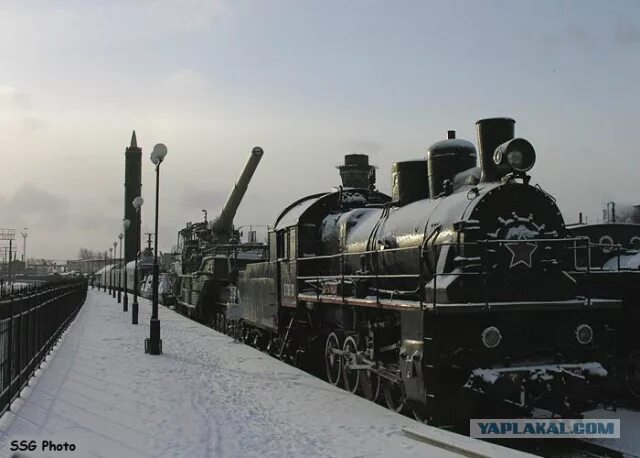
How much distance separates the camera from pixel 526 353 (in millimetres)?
7746

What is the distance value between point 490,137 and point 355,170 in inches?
535

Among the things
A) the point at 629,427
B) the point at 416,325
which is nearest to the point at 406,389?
the point at 416,325

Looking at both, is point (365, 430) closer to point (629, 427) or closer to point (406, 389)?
point (406, 389)

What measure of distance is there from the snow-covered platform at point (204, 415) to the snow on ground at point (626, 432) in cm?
226

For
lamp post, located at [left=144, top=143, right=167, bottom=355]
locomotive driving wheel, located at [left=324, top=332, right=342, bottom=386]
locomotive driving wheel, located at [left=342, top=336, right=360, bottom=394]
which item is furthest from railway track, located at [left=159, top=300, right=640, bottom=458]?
lamp post, located at [left=144, top=143, right=167, bottom=355]

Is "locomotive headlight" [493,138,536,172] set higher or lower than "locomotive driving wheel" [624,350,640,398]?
higher

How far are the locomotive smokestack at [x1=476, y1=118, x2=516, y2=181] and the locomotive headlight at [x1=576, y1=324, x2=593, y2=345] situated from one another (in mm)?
2321

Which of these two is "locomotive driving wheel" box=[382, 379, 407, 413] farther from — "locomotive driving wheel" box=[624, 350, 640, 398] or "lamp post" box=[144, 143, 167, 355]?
"lamp post" box=[144, 143, 167, 355]

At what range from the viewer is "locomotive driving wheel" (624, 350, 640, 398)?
407 inches

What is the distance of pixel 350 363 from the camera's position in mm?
10156

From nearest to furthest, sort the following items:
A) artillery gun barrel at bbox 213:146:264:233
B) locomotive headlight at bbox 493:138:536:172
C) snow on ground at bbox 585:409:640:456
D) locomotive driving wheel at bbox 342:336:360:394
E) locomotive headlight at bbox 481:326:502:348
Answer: locomotive headlight at bbox 481:326:502:348 → snow on ground at bbox 585:409:640:456 → locomotive headlight at bbox 493:138:536:172 → locomotive driving wheel at bbox 342:336:360:394 → artillery gun barrel at bbox 213:146:264:233

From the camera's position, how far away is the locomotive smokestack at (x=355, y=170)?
853 inches

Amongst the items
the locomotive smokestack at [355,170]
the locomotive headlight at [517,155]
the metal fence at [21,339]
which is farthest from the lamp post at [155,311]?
the locomotive headlight at [517,155]

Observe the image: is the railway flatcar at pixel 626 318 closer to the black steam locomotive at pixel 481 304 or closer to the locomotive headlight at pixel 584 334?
the black steam locomotive at pixel 481 304
